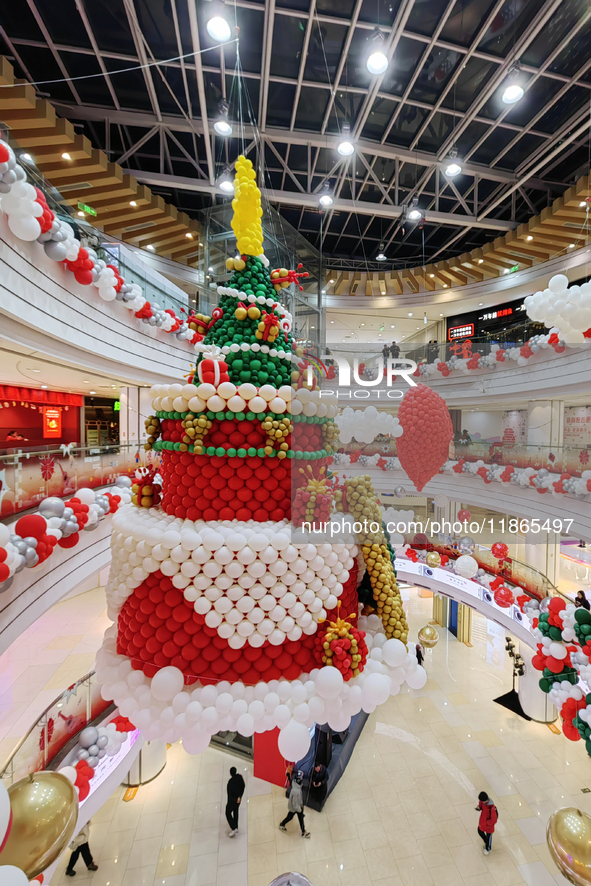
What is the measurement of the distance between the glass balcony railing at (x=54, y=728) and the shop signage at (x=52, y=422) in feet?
28.8

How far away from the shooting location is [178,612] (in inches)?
86.4

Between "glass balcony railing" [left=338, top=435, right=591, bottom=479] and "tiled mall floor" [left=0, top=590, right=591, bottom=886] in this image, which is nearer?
"glass balcony railing" [left=338, top=435, right=591, bottom=479]

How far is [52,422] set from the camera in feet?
38.7

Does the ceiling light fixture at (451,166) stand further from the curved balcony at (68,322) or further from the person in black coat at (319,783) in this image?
the person in black coat at (319,783)

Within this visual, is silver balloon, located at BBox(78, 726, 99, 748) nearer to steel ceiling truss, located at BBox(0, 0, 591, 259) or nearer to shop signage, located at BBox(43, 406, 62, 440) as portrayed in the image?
steel ceiling truss, located at BBox(0, 0, 591, 259)

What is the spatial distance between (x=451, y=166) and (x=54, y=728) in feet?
33.0

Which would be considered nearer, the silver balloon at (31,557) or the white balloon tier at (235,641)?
the white balloon tier at (235,641)

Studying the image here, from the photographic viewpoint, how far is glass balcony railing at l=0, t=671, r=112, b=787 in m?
3.92

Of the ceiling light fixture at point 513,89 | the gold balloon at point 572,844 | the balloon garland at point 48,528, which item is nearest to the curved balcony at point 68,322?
the balloon garland at point 48,528

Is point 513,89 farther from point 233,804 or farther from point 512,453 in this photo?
point 233,804

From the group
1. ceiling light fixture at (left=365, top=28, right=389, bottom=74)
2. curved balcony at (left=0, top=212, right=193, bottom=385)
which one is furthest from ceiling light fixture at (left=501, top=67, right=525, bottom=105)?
curved balcony at (left=0, top=212, right=193, bottom=385)

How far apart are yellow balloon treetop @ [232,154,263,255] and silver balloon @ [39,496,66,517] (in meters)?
3.69

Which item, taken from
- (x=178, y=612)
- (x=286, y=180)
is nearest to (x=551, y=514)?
(x=178, y=612)

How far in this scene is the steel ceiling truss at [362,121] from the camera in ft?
Answer: 17.7
